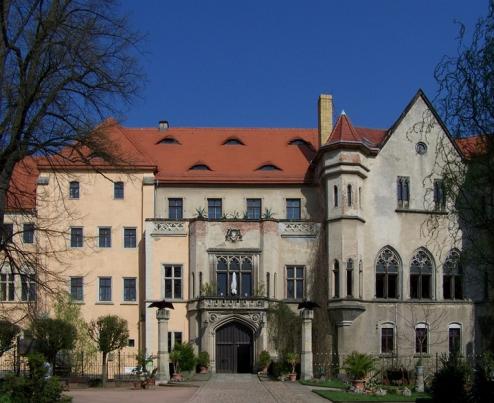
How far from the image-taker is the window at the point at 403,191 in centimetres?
4356

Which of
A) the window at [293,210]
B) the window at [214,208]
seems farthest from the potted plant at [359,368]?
the window at [214,208]

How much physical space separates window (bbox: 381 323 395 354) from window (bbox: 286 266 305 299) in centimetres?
454

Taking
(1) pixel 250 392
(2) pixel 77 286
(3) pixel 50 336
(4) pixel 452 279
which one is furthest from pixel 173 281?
(1) pixel 250 392

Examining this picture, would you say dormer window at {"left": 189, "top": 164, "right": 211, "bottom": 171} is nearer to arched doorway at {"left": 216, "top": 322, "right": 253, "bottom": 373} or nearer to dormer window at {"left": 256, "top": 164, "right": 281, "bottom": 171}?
dormer window at {"left": 256, "top": 164, "right": 281, "bottom": 171}

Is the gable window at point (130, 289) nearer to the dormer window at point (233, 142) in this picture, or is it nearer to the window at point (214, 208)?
the window at point (214, 208)

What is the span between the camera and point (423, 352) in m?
42.6

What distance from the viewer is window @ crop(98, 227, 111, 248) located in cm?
4453

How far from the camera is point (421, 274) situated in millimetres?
43344

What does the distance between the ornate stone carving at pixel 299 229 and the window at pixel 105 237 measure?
9.13m

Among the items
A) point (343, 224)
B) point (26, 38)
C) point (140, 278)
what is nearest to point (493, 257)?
point (26, 38)

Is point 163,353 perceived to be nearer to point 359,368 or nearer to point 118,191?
point 359,368

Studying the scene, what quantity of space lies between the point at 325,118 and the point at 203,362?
15.3 m

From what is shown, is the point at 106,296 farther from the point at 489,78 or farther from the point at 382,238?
the point at 489,78

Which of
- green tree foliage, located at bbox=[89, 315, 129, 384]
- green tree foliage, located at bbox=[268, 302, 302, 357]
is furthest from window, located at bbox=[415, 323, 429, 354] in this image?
green tree foliage, located at bbox=[89, 315, 129, 384]
